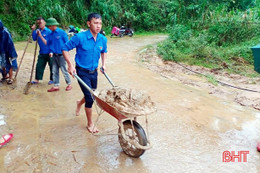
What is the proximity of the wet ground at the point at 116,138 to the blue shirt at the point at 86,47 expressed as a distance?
3.45 ft

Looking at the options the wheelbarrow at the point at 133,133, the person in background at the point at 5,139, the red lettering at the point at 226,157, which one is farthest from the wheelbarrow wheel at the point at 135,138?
the person in background at the point at 5,139

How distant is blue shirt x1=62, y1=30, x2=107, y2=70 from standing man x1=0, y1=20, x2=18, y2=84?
2712 mm

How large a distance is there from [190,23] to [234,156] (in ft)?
35.7

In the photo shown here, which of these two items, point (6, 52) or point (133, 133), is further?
point (6, 52)

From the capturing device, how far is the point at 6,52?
504cm

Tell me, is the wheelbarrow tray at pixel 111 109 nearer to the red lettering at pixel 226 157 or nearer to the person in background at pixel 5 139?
the person in background at pixel 5 139

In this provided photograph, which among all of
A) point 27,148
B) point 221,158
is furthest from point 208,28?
point 27,148

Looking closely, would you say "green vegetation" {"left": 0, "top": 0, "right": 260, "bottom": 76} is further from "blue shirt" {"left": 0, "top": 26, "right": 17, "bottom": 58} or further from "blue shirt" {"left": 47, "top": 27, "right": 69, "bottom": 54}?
"blue shirt" {"left": 0, "top": 26, "right": 17, "bottom": 58}

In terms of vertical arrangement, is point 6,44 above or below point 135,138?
above

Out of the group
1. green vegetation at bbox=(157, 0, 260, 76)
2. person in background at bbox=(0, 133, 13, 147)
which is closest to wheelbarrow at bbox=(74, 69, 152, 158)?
person in background at bbox=(0, 133, 13, 147)

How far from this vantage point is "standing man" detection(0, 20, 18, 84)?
4.87 metres

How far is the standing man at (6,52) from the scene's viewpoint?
4867mm

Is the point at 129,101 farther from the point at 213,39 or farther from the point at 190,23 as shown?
the point at 190,23

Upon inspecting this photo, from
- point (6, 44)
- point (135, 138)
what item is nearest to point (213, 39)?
point (6, 44)
